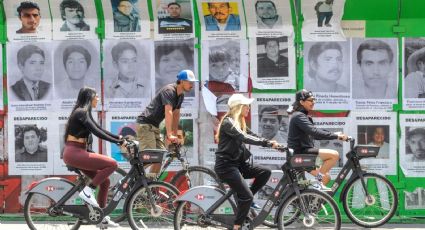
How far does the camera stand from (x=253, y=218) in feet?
24.4

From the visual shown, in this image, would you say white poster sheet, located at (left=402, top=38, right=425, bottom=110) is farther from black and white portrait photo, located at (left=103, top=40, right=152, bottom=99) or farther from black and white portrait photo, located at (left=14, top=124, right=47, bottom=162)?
black and white portrait photo, located at (left=14, top=124, right=47, bottom=162)

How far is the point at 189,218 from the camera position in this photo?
7.56 metres

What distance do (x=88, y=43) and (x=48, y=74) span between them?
2.28ft

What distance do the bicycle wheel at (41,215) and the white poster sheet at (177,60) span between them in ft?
7.20

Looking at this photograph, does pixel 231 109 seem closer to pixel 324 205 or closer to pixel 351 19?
pixel 324 205

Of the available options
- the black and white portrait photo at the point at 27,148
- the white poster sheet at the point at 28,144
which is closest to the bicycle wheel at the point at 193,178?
the white poster sheet at the point at 28,144

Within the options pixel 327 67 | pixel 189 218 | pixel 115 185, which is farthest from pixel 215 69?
pixel 189 218

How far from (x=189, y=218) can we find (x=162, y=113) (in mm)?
1749

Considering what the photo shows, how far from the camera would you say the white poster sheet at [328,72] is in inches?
364

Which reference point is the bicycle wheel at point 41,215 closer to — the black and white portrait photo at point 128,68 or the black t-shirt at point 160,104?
the black t-shirt at point 160,104

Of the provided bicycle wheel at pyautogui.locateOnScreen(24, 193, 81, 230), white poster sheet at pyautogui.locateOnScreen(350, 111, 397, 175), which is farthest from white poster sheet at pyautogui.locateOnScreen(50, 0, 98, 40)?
white poster sheet at pyautogui.locateOnScreen(350, 111, 397, 175)

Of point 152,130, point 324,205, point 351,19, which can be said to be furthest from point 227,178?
point 351,19

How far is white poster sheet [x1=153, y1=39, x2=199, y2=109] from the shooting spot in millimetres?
9367

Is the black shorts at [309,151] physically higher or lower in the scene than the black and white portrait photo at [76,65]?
lower
